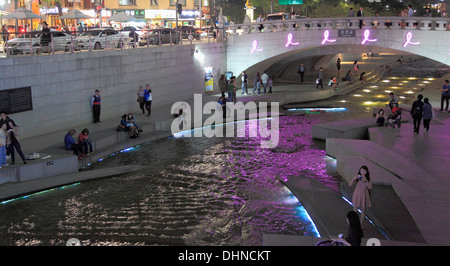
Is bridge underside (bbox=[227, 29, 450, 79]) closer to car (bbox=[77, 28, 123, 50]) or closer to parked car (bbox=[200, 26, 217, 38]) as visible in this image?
parked car (bbox=[200, 26, 217, 38])

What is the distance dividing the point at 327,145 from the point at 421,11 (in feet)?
187

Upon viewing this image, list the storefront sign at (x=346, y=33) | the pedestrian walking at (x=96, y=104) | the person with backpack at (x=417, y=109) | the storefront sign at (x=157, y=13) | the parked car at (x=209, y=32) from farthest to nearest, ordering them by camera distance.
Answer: the storefront sign at (x=157, y=13), the parked car at (x=209, y=32), the storefront sign at (x=346, y=33), the pedestrian walking at (x=96, y=104), the person with backpack at (x=417, y=109)

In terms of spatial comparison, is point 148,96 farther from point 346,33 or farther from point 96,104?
point 346,33

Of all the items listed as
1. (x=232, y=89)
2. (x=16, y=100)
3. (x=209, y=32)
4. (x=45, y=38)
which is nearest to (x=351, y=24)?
(x=209, y=32)

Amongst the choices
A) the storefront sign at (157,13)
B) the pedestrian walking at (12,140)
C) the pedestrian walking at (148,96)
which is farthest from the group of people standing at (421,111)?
the storefront sign at (157,13)

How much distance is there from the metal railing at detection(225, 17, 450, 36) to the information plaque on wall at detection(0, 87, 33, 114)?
17.2m

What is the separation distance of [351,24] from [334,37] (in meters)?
1.27

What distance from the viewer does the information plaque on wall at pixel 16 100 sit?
18672 millimetres

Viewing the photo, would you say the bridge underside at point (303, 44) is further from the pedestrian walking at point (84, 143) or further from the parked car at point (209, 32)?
the pedestrian walking at point (84, 143)

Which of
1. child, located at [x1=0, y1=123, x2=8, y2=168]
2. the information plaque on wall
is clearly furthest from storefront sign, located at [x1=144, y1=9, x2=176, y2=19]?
child, located at [x1=0, y1=123, x2=8, y2=168]

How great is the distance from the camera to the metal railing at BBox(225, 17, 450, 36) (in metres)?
27.8

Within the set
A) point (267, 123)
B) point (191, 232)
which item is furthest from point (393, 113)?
point (191, 232)

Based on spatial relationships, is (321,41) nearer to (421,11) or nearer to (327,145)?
(327,145)

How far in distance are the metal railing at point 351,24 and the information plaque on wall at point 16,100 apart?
1718cm
